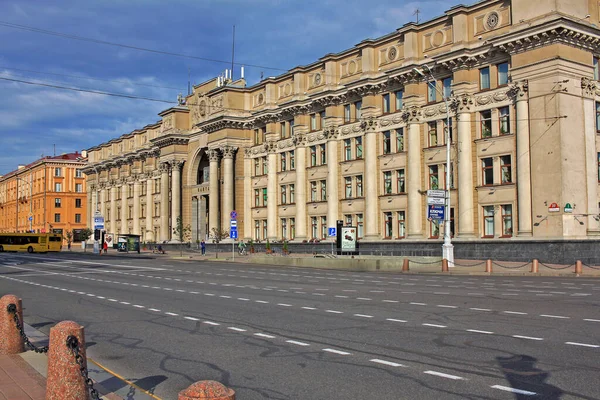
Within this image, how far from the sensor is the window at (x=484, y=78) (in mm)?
42906

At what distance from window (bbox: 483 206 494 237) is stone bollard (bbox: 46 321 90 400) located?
38795 millimetres

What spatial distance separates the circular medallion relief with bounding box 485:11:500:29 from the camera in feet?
139

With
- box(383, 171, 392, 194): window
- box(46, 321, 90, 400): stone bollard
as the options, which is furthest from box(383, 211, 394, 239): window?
box(46, 321, 90, 400): stone bollard

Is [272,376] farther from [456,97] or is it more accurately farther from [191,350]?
[456,97]

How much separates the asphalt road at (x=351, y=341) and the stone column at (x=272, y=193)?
1658 inches

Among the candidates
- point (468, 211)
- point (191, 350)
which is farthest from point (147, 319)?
point (468, 211)

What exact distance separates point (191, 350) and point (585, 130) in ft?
116

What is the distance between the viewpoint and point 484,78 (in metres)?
43.3

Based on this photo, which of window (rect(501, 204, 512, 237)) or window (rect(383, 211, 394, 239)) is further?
window (rect(383, 211, 394, 239))

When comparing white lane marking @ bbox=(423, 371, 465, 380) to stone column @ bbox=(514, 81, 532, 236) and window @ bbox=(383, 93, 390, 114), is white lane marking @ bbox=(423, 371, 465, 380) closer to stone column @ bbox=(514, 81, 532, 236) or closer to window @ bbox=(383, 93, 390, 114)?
stone column @ bbox=(514, 81, 532, 236)

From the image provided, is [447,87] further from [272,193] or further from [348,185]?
[272,193]

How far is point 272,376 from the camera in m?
8.39

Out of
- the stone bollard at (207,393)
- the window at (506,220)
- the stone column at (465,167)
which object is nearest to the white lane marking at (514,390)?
the stone bollard at (207,393)

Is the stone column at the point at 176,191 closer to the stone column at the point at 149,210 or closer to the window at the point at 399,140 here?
the stone column at the point at 149,210
